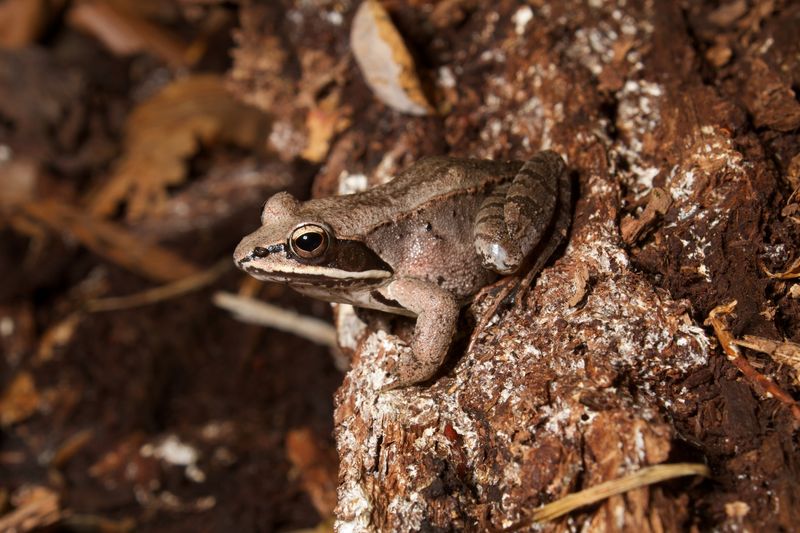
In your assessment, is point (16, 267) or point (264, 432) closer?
point (264, 432)

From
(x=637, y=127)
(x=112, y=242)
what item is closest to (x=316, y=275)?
(x=637, y=127)

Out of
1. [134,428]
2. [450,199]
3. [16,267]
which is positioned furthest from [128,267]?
[450,199]

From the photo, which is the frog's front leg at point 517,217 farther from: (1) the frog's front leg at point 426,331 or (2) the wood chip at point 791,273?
(2) the wood chip at point 791,273

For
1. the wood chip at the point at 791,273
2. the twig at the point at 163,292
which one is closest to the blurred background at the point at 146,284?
the twig at the point at 163,292

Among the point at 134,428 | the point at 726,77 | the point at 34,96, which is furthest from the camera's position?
the point at 34,96

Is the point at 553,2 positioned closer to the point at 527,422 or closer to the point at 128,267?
the point at 527,422

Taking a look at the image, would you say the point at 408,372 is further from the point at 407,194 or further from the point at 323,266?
the point at 407,194
